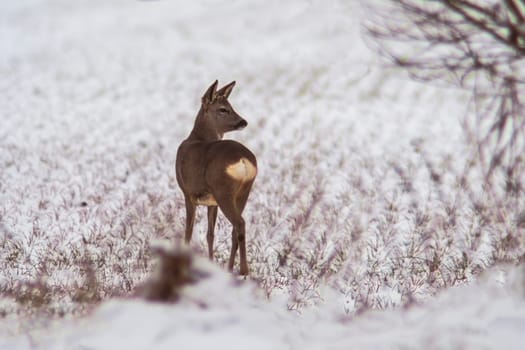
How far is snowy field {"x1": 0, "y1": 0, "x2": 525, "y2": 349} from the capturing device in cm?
325

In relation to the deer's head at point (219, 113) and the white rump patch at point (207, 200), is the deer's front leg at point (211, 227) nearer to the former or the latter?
the white rump patch at point (207, 200)

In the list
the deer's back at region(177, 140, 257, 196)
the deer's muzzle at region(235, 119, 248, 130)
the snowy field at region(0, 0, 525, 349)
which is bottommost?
the snowy field at region(0, 0, 525, 349)

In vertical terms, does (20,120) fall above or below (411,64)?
below

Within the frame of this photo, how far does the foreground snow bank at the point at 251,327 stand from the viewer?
3.02 metres

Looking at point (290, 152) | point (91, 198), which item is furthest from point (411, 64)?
point (290, 152)

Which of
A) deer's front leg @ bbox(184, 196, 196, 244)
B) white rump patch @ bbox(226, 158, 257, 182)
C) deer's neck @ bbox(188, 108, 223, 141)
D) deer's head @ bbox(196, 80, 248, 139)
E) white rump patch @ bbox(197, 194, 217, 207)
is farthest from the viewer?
deer's neck @ bbox(188, 108, 223, 141)

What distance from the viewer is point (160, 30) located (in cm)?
2772

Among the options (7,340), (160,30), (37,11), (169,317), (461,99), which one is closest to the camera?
(169,317)

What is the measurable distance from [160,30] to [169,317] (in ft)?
84.8

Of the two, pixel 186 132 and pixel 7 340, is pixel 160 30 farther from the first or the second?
pixel 7 340

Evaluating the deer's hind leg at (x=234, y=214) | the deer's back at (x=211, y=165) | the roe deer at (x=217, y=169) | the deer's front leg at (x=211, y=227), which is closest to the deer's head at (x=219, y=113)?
the roe deer at (x=217, y=169)

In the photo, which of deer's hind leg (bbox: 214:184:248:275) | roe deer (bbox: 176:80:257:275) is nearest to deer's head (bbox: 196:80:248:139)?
roe deer (bbox: 176:80:257:275)

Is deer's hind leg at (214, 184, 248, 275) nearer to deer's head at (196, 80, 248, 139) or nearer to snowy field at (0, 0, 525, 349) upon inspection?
snowy field at (0, 0, 525, 349)

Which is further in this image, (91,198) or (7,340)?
(91,198)
